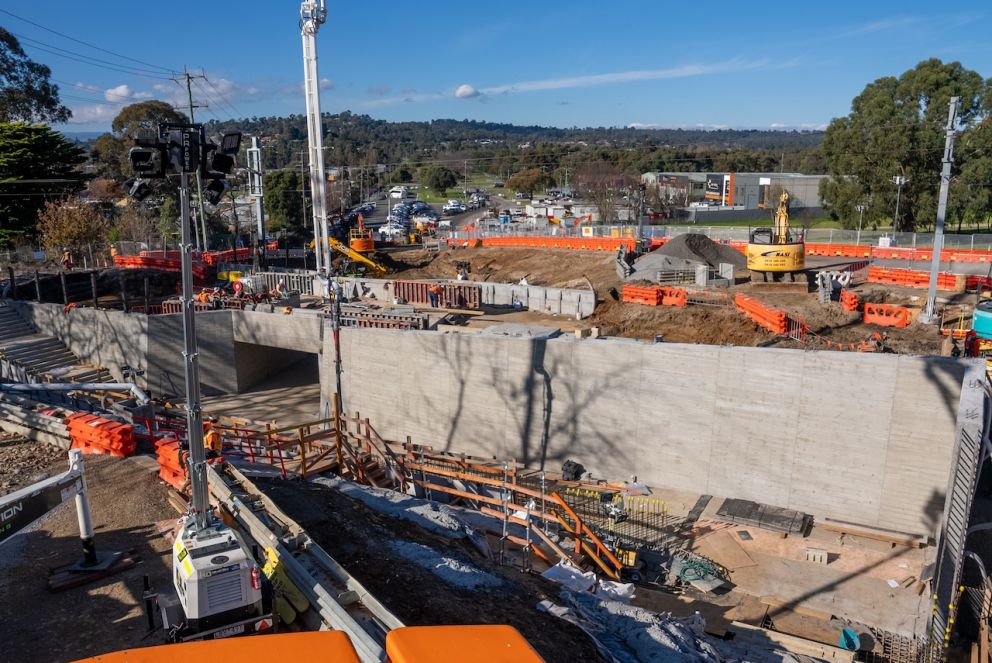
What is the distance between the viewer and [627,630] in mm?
9047

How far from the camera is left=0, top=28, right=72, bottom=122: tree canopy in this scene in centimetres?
4972

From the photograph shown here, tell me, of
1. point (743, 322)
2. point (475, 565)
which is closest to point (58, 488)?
point (475, 565)

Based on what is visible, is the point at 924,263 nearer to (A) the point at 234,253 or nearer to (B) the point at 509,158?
(A) the point at 234,253

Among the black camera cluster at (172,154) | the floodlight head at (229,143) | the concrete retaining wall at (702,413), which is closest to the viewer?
the black camera cluster at (172,154)

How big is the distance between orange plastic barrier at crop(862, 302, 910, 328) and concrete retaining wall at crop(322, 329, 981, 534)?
40.1 feet

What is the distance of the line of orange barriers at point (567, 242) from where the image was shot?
159 feet

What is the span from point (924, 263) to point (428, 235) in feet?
136

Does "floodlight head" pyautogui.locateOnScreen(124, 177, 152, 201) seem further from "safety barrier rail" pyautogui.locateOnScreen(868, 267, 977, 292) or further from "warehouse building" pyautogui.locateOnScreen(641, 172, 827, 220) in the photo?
"warehouse building" pyautogui.locateOnScreen(641, 172, 827, 220)

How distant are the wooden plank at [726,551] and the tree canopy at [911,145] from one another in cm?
4231

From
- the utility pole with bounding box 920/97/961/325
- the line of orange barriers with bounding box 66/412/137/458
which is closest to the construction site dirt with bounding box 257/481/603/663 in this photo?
the line of orange barriers with bounding box 66/412/137/458

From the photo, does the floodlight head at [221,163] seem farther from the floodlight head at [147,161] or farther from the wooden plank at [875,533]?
the wooden plank at [875,533]

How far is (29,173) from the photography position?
4072 centimetres

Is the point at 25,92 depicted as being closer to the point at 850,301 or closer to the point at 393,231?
the point at 393,231

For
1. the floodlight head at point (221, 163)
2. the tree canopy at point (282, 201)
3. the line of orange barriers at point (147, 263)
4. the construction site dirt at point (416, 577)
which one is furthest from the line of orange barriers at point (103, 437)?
the tree canopy at point (282, 201)
